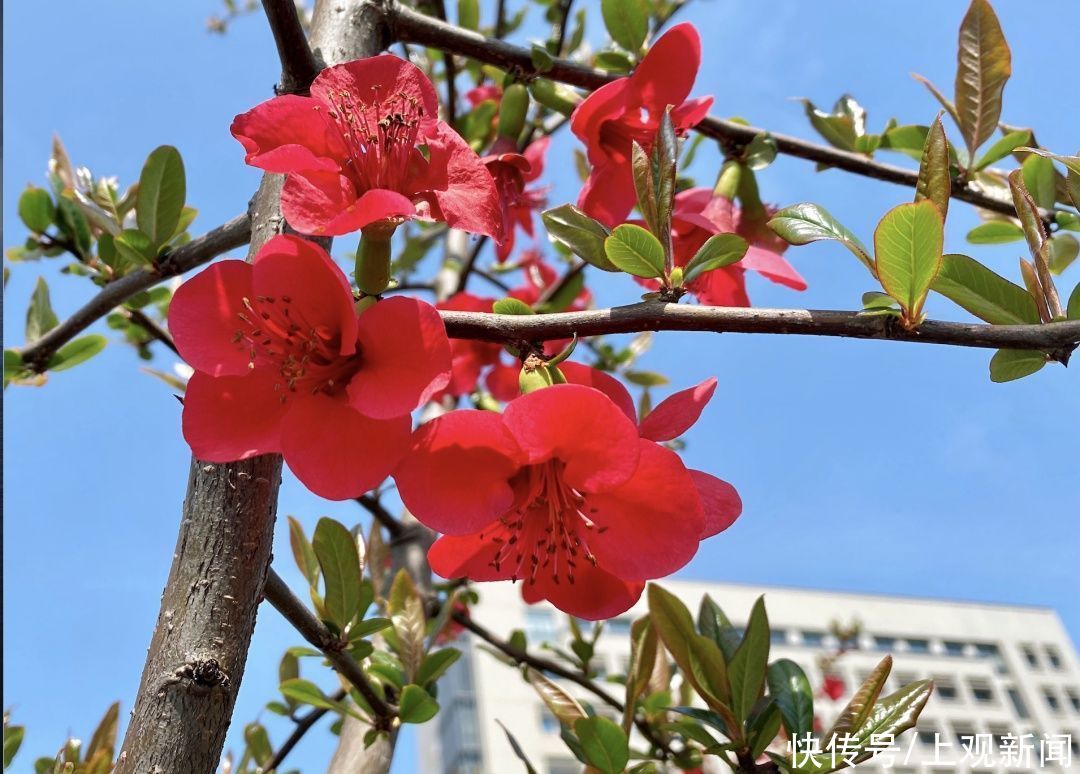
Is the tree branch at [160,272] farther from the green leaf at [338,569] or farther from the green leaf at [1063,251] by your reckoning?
the green leaf at [1063,251]

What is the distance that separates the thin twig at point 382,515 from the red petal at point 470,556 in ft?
2.77

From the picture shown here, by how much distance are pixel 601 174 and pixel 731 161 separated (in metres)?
0.19

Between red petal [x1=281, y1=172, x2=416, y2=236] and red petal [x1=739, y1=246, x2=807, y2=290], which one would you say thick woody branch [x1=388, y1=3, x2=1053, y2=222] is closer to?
red petal [x1=739, y1=246, x2=807, y2=290]

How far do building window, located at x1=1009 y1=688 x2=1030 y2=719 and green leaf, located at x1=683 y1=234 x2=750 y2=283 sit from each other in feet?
87.0

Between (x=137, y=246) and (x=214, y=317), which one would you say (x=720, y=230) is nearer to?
(x=214, y=317)

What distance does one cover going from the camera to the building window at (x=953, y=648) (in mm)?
24470

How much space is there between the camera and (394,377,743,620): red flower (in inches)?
25.4

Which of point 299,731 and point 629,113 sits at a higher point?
point 629,113

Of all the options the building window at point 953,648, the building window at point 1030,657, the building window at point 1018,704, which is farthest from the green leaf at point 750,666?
the building window at point 1030,657

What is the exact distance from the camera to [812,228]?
0.70 metres

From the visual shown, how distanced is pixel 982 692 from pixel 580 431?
2629cm

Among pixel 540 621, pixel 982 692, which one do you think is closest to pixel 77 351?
pixel 540 621

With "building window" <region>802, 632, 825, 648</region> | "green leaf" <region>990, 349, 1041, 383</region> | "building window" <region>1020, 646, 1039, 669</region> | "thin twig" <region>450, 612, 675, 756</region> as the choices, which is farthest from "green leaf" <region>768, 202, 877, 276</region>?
"building window" <region>1020, 646, 1039, 669</region>

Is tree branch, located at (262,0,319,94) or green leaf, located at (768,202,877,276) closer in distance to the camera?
green leaf, located at (768,202,877,276)
